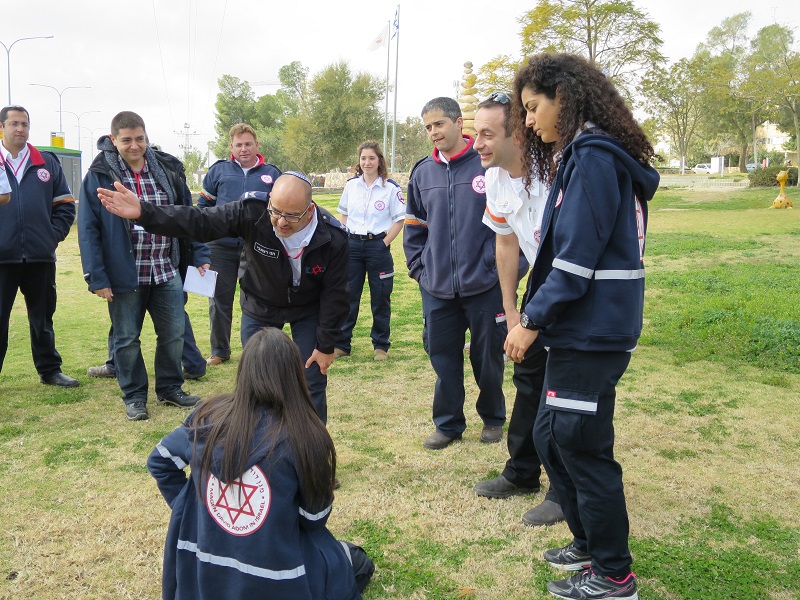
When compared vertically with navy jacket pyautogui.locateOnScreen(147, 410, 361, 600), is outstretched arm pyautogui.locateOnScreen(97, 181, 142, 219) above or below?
above

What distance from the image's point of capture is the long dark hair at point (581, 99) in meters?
2.83

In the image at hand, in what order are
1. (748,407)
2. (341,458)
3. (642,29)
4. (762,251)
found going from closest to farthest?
(341,458) → (748,407) → (762,251) → (642,29)

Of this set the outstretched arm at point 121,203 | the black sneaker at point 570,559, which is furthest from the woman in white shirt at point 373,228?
the black sneaker at point 570,559

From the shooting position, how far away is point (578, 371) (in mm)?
2830

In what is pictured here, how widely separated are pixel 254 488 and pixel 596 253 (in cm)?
148

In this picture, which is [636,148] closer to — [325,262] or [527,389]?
[527,389]

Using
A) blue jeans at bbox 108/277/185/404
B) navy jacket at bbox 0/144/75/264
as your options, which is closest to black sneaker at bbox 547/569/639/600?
blue jeans at bbox 108/277/185/404

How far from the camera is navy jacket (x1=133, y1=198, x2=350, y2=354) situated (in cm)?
407

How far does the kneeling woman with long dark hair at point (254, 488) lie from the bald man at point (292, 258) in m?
1.47

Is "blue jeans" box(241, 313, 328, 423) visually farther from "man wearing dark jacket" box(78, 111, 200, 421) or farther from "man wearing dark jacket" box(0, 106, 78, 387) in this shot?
"man wearing dark jacket" box(0, 106, 78, 387)

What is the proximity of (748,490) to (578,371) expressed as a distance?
1.97 meters

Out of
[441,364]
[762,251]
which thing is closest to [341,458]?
[441,364]

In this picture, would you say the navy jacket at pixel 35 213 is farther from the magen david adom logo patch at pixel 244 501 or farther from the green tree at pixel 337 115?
the green tree at pixel 337 115

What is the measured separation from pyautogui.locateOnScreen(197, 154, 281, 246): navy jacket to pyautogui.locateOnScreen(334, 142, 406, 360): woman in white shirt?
104 centimetres
